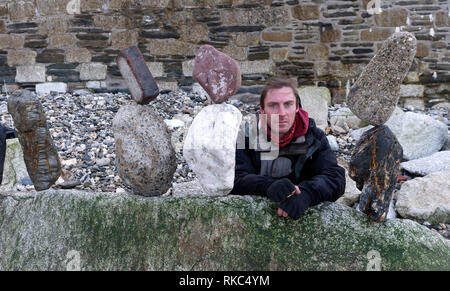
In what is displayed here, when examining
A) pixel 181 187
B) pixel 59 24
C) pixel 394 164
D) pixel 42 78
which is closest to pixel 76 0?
pixel 59 24

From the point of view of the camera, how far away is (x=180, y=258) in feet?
6.53

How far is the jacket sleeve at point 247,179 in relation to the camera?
2.06 metres

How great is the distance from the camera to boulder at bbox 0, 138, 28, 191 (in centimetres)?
371

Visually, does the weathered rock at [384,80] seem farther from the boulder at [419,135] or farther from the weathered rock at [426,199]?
the boulder at [419,135]

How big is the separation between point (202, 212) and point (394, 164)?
87 centimetres

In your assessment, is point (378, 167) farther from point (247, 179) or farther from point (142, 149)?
point (142, 149)

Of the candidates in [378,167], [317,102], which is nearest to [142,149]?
[378,167]

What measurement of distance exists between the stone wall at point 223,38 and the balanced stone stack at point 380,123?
416 cm

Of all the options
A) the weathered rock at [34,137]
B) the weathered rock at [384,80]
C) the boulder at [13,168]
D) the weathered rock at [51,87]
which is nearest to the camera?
the weathered rock at [384,80]

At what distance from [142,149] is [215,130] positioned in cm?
37

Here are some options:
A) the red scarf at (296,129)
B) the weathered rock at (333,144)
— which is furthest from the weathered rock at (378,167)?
the weathered rock at (333,144)

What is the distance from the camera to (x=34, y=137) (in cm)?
217

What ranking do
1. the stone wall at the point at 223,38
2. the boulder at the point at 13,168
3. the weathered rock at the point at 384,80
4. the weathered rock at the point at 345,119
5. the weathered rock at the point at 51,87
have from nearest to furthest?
the weathered rock at the point at 384,80
the boulder at the point at 13,168
the weathered rock at the point at 345,119
the stone wall at the point at 223,38
the weathered rock at the point at 51,87
